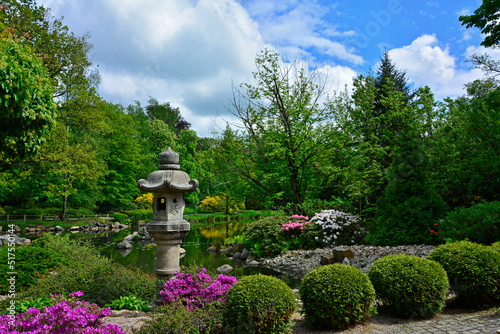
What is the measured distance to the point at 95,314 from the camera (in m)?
3.91

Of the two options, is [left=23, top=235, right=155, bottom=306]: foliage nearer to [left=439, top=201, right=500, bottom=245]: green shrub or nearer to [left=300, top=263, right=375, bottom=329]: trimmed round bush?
[left=300, top=263, right=375, bottom=329]: trimmed round bush

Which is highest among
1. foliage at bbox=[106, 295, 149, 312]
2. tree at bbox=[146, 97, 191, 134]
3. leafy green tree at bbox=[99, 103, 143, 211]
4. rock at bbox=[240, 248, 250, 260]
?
tree at bbox=[146, 97, 191, 134]

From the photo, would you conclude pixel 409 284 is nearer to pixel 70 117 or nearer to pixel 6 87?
pixel 6 87

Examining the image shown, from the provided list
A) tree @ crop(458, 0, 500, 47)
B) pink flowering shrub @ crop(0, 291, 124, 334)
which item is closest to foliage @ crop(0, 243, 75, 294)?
pink flowering shrub @ crop(0, 291, 124, 334)

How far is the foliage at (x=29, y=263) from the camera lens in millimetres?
6230

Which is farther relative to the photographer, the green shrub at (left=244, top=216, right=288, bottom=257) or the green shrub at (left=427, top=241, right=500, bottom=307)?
the green shrub at (left=244, top=216, right=288, bottom=257)

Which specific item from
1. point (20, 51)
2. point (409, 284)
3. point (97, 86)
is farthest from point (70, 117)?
point (409, 284)

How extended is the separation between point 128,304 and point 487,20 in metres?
13.5

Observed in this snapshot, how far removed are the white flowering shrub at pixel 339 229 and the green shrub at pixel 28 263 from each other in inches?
323

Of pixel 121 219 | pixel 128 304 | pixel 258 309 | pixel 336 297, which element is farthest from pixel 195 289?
pixel 121 219

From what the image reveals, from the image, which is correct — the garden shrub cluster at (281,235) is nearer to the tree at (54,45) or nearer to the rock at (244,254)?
the rock at (244,254)

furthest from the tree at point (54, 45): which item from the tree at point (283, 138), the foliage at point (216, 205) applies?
the foliage at point (216, 205)

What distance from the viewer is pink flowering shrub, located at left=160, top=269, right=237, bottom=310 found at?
4.61m

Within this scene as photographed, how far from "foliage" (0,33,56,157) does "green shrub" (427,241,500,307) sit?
693cm
